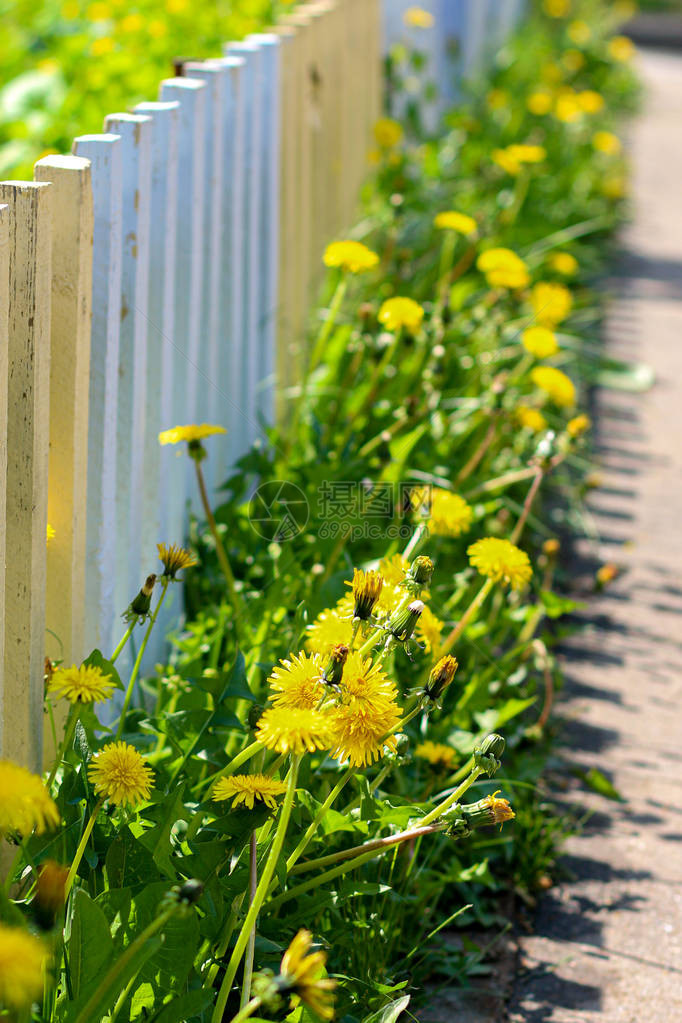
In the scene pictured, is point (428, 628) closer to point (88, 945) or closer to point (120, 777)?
point (120, 777)

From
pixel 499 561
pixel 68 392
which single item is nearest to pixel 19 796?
pixel 68 392

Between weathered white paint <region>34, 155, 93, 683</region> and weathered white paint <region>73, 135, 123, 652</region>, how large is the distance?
103 mm

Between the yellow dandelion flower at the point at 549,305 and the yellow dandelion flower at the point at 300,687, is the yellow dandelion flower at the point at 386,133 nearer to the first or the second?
the yellow dandelion flower at the point at 549,305

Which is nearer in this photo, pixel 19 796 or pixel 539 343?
pixel 19 796

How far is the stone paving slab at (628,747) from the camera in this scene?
179cm

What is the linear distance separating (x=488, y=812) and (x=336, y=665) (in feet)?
0.86

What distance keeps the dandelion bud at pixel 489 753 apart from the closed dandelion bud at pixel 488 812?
36mm

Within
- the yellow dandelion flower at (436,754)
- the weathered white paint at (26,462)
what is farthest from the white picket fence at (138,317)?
the yellow dandelion flower at (436,754)

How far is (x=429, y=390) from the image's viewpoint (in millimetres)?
2586

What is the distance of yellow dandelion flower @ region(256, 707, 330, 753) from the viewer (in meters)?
1.19

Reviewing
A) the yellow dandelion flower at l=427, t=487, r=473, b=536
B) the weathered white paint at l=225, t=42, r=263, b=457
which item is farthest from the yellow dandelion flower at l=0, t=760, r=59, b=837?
the weathered white paint at l=225, t=42, r=263, b=457

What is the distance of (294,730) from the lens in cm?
120

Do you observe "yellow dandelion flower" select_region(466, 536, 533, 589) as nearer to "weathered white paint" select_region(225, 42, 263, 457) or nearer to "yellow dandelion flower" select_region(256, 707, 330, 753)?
"yellow dandelion flower" select_region(256, 707, 330, 753)

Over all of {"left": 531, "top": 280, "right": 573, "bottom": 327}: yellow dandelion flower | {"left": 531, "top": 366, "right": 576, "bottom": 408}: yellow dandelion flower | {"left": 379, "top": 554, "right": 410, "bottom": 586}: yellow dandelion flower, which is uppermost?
{"left": 531, "top": 280, "right": 573, "bottom": 327}: yellow dandelion flower
